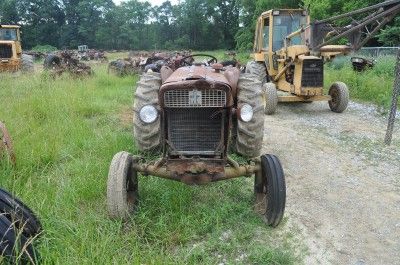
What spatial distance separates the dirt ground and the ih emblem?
1.44 metres

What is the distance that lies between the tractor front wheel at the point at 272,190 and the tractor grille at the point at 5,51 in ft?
45.9

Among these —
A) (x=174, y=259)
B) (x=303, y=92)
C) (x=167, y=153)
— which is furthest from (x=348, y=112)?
(x=174, y=259)

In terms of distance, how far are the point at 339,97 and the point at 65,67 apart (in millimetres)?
8676

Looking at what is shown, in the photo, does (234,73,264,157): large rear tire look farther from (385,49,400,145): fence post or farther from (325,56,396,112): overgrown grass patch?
(325,56,396,112): overgrown grass patch

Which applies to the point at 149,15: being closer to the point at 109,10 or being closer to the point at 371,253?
the point at 109,10

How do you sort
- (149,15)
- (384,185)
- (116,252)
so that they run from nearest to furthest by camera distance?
1. (116,252)
2. (384,185)
3. (149,15)

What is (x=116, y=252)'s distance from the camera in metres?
3.00

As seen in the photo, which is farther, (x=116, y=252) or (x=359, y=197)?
(x=359, y=197)

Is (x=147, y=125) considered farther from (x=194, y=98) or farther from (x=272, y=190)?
(x=272, y=190)

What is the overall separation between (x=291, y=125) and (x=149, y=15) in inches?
2967

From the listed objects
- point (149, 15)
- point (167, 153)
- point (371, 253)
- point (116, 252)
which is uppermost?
point (149, 15)

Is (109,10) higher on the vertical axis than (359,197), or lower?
higher

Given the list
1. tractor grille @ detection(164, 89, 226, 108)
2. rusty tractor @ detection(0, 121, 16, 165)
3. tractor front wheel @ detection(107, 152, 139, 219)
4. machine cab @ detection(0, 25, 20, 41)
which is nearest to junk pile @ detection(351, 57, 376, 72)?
tractor grille @ detection(164, 89, 226, 108)

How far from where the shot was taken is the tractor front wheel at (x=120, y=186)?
11.4 ft
